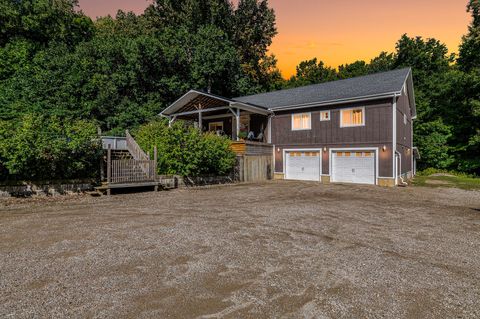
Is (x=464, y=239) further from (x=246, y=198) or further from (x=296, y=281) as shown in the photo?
(x=246, y=198)

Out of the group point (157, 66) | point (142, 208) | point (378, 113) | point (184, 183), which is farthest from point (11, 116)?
point (378, 113)

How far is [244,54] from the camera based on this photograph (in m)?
46.2

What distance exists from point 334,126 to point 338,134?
2.13 feet

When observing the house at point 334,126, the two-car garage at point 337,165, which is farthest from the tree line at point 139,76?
the two-car garage at point 337,165

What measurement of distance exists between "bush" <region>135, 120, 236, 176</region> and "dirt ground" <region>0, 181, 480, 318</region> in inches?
250

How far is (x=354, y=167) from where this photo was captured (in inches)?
738

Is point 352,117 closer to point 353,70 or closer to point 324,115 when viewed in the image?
point 324,115

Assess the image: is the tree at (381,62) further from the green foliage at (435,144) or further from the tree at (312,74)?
the green foliage at (435,144)

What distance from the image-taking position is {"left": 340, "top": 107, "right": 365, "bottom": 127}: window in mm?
18516

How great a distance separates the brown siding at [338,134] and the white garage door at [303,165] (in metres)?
0.50

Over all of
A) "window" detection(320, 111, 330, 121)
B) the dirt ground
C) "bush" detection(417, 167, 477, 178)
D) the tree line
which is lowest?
the dirt ground

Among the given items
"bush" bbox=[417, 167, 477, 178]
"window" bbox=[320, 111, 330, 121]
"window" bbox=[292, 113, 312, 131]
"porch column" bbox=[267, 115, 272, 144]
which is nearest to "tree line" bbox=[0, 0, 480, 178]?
"bush" bbox=[417, 167, 477, 178]

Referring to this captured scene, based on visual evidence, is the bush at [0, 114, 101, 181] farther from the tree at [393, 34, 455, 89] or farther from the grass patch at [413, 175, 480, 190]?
the tree at [393, 34, 455, 89]

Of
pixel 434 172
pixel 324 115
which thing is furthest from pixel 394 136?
pixel 434 172
